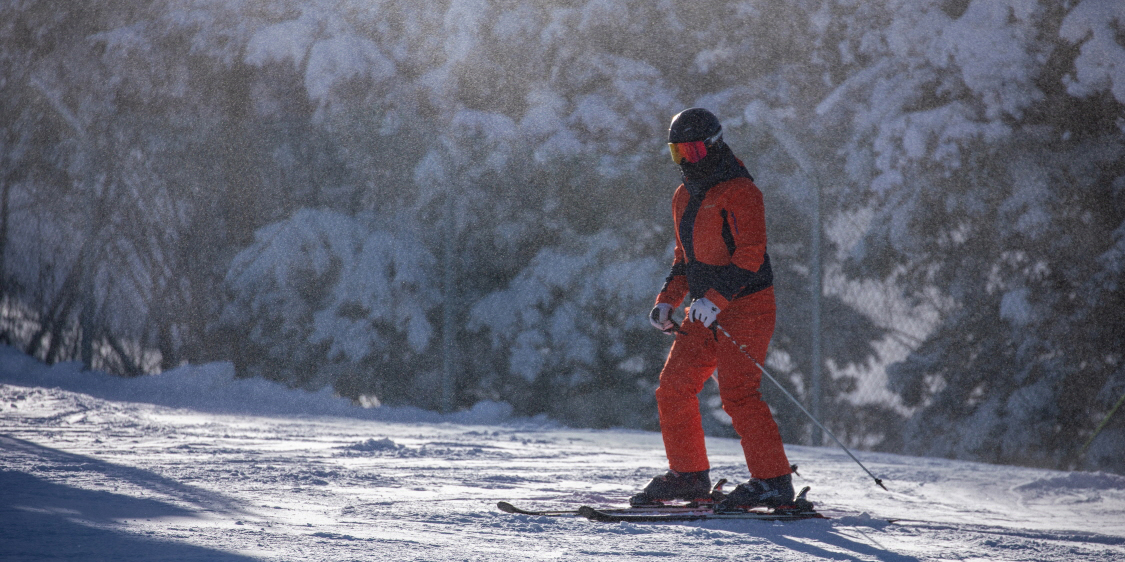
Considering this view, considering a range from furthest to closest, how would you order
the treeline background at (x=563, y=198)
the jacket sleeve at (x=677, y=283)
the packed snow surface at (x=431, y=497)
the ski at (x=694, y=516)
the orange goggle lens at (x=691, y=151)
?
the treeline background at (x=563, y=198)
the jacket sleeve at (x=677, y=283)
the orange goggle lens at (x=691, y=151)
the ski at (x=694, y=516)
the packed snow surface at (x=431, y=497)

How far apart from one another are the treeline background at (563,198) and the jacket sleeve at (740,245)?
269 cm

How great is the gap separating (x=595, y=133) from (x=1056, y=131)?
150 inches

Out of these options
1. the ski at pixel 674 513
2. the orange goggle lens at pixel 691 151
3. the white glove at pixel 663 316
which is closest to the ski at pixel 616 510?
the ski at pixel 674 513

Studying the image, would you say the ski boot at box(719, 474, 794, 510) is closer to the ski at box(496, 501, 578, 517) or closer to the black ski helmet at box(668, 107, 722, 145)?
the ski at box(496, 501, 578, 517)

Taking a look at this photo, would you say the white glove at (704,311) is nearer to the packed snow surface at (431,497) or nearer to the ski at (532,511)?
the packed snow surface at (431,497)

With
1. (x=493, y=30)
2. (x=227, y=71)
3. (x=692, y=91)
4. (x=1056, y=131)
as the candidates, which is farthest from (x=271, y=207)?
(x=1056, y=131)

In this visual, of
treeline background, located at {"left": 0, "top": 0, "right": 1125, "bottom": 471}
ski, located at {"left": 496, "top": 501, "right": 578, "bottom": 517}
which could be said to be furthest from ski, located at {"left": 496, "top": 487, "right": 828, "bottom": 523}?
treeline background, located at {"left": 0, "top": 0, "right": 1125, "bottom": 471}

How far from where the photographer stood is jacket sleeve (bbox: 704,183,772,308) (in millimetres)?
3414

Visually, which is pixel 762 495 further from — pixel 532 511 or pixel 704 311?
pixel 532 511

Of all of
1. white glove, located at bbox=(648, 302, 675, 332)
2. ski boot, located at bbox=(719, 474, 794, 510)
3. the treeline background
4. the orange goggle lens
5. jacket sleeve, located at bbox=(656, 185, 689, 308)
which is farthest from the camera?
the treeline background

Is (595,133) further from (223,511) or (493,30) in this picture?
(223,511)

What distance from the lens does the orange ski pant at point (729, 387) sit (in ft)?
11.2

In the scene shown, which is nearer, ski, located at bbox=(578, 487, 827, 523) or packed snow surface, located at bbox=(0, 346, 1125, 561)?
packed snow surface, located at bbox=(0, 346, 1125, 561)

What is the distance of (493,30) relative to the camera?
31.5 feet
